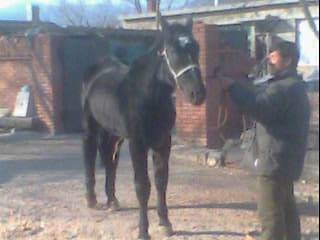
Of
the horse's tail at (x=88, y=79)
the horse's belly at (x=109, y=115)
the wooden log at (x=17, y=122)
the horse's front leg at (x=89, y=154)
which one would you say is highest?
the horse's tail at (x=88, y=79)

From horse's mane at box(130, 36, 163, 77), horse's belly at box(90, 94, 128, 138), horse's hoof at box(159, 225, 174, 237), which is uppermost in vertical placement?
horse's mane at box(130, 36, 163, 77)

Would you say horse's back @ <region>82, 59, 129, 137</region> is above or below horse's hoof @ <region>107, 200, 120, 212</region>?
above

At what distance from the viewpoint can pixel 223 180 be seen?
10.8 metres

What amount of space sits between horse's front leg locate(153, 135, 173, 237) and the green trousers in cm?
210

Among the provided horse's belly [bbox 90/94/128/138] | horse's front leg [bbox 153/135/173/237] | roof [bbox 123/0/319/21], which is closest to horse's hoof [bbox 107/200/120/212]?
horse's belly [bbox 90/94/128/138]

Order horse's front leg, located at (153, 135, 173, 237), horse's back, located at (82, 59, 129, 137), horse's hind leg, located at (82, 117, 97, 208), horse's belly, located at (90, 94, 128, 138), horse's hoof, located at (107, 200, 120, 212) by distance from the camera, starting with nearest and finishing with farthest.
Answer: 1. horse's front leg, located at (153, 135, 173, 237)
2. horse's belly, located at (90, 94, 128, 138)
3. horse's back, located at (82, 59, 129, 137)
4. horse's hoof, located at (107, 200, 120, 212)
5. horse's hind leg, located at (82, 117, 97, 208)

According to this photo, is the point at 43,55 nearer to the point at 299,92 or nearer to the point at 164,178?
A: the point at 164,178

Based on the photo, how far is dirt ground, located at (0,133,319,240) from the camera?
7906mm

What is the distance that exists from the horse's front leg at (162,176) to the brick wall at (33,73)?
9.44m

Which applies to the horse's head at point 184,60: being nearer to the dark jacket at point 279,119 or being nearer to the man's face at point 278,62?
the dark jacket at point 279,119

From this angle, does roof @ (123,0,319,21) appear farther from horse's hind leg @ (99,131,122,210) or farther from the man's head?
the man's head

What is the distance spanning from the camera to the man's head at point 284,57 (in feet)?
17.8

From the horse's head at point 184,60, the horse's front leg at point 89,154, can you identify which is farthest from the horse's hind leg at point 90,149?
the horse's head at point 184,60

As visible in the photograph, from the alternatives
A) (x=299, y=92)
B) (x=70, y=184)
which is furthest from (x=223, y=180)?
(x=299, y=92)
